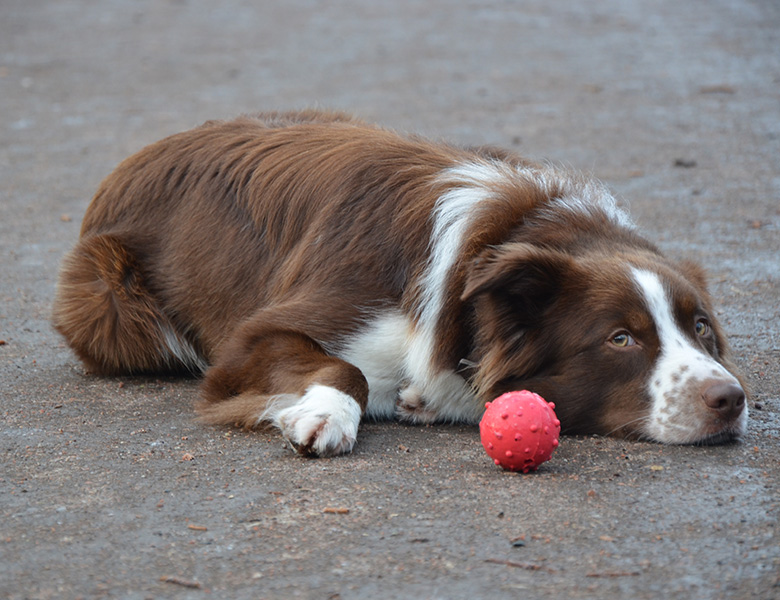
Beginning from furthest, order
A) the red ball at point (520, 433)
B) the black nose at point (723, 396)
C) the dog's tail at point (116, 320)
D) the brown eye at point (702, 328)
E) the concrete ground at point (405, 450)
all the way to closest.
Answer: the dog's tail at point (116, 320), the brown eye at point (702, 328), the black nose at point (723, 396), the red ball at point (520, 433), the concrete ground at point (405, 450)

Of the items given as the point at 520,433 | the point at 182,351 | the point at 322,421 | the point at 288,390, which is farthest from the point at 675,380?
the point at 182,351

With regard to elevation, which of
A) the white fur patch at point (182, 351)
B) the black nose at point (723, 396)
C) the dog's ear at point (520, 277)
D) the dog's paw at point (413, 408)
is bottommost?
the white fur patch at point (182, 351)

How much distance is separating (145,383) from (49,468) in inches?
49.4

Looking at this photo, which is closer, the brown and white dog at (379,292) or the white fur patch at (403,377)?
the brown and white dog at (379,292)

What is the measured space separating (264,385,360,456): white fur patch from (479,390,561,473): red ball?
53cm

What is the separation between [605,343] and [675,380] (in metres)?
0.30

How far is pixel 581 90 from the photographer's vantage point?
41.7 ft

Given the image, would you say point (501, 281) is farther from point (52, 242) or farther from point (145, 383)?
point (52, 242)

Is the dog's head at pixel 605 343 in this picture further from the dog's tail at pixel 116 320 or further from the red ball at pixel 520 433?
the dog's tail at pixel 116 320

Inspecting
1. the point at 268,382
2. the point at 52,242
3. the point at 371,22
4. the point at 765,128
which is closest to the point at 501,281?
the point at 268,382

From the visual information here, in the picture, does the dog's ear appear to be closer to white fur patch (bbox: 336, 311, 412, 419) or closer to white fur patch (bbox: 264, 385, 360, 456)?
white fur patch (bbox: 336, 311, 412, 419)

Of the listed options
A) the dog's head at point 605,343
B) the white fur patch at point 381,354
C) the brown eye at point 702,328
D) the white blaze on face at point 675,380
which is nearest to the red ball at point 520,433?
the dog's head at point 605,343

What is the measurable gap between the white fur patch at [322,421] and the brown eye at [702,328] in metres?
1.40

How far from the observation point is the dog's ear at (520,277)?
3.93 meters
